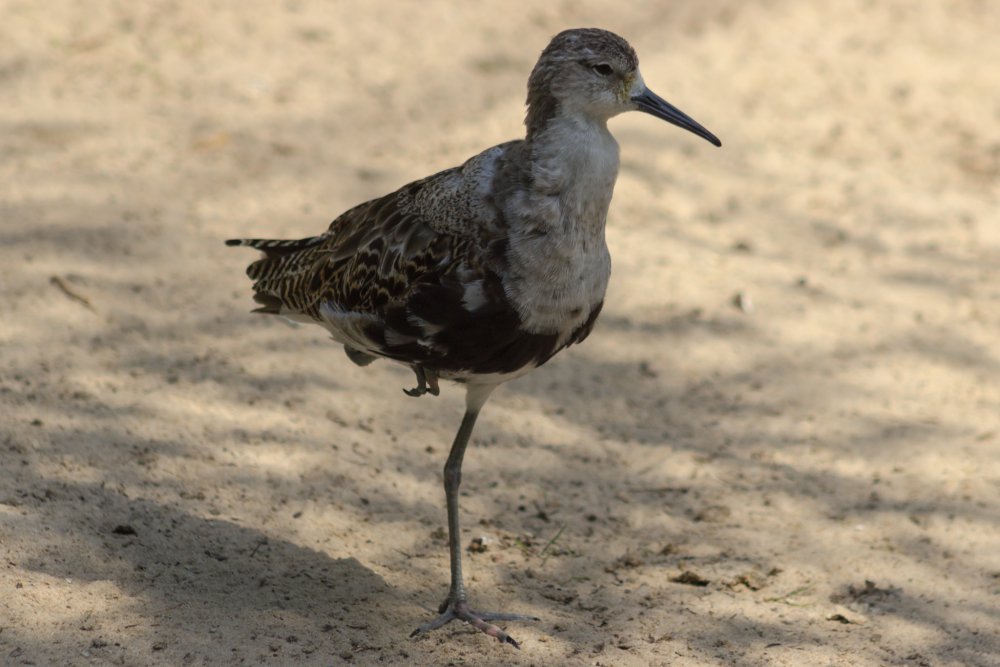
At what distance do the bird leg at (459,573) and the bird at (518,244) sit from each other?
6cm

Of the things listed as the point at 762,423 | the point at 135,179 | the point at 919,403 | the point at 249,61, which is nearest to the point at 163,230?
the point at 135,179

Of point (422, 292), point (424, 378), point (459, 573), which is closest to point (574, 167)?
point (422, 292)

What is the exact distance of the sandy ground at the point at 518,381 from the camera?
491 centimetres

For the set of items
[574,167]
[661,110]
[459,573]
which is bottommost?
[459,573]

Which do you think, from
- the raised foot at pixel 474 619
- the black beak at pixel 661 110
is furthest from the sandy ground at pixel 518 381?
the black beak at pixel 661 110

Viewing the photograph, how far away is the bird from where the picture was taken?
14.5ft

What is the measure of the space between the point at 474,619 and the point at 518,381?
2.01 metres

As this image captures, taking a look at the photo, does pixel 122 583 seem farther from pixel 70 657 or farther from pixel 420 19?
pixel 420 19

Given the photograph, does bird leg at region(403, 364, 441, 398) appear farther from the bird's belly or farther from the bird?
the bird's belly

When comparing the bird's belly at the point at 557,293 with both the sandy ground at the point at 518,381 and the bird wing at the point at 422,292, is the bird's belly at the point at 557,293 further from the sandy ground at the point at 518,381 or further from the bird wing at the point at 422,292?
the sandy ground at the point at 518,381

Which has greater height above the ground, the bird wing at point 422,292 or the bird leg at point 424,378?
the bird wing at point 422,292

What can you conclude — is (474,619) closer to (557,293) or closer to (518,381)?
(557,293)

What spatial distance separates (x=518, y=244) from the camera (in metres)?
4.41

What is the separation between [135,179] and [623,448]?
3.39m
